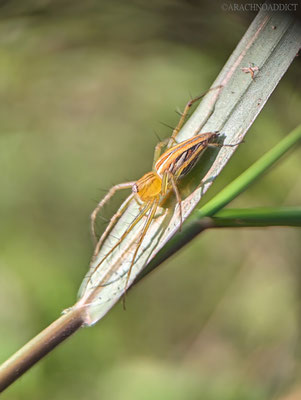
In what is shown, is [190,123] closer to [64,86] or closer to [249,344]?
[249,344]

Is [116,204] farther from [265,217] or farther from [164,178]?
[265,217]

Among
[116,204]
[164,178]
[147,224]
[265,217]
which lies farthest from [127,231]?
[116,204]

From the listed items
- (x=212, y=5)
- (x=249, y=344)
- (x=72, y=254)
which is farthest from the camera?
(x=72, y=254)

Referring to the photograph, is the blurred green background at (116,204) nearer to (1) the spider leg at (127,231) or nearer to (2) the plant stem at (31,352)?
(1) the spider leg at (127,231)

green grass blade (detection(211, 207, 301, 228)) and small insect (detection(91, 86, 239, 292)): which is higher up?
small insect (detection(91, 86, 239, 292))

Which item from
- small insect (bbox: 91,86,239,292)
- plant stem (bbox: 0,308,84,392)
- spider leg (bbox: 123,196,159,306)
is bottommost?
plant stem (bbox: 0,308,84,392)

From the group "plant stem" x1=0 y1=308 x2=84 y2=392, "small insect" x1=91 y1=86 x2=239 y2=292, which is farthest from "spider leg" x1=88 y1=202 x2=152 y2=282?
"plant stem" x1=0 y1=308 x2=84 y2=392

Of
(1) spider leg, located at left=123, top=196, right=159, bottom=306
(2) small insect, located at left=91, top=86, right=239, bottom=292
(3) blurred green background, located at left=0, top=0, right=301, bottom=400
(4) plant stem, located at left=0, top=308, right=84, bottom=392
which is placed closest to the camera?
(4) plant stem, located at left=0, top=308, right=84, bottom=392

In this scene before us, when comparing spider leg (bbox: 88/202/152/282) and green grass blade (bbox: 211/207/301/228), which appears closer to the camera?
green grass blade (bbox: 211/207/301/228)

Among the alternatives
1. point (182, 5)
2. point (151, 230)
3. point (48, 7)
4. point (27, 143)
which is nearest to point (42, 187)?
point (27, 143)

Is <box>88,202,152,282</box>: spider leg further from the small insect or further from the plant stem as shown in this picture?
the plant stem
